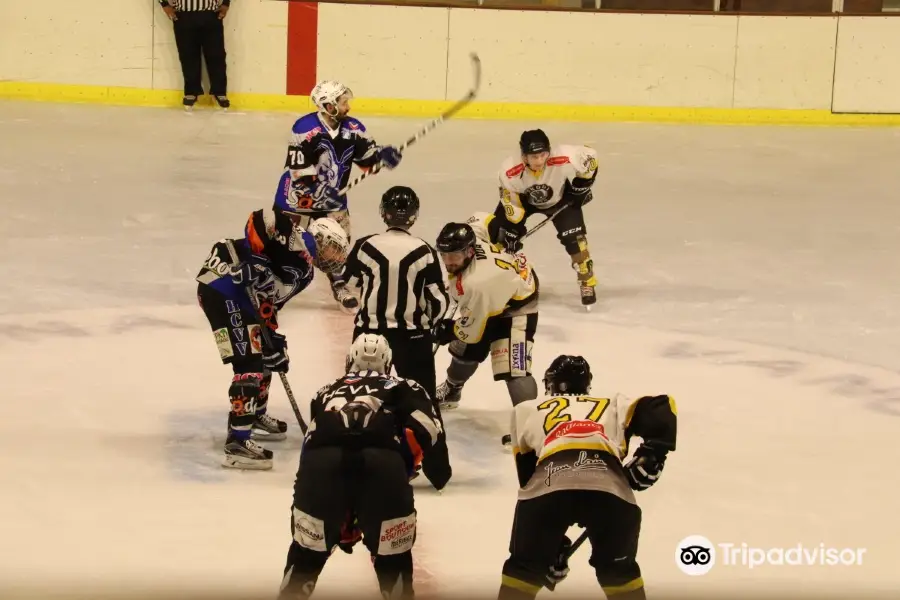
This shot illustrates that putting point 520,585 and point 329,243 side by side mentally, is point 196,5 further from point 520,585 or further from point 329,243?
point 520,585

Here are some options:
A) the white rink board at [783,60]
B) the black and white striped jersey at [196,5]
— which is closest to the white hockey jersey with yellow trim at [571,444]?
the black and white striped jersey at [196,5]

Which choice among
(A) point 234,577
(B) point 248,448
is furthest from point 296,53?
(A) point 234,577

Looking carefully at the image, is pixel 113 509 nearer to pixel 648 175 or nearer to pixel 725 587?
pixel 725 587

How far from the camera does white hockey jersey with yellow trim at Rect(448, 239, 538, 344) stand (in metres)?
6.12

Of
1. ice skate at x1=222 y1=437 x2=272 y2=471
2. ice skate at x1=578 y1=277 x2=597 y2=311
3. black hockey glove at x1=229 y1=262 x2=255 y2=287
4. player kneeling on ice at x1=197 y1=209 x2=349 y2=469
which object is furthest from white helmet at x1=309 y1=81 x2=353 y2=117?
ice skate at x1=222 y1=437 x2=272 y2=471

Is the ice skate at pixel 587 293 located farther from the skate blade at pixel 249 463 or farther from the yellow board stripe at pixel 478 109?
the yellow board stripe at pixel 478 109

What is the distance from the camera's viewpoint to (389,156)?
8453mm

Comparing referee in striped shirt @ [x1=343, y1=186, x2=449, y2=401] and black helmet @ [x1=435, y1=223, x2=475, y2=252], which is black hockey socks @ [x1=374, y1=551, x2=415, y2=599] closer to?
referee in striped shirt @ [x1=343, y1=186, x2=449, y2=401]

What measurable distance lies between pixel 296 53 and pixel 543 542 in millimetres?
10171

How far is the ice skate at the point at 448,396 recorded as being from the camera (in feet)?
22.4

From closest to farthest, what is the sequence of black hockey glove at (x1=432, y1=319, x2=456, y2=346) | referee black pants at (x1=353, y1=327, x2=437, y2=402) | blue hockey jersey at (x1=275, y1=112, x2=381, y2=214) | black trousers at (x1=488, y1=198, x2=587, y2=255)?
1. referee black pants at (x1=353, y1=327, x2=437, y2=402)
2. black hockey glove at (x1=432, y1=319, x2=456, y2=346)
3. blue hockey jersey at (x1=275, y1=112, x2=381, y2=214)
4. black trousers at (x1=488, y1=198, x2=587, y2=255)

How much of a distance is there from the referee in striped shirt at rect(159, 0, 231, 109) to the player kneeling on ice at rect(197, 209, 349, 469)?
7.82 metres

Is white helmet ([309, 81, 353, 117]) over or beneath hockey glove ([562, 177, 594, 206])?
over

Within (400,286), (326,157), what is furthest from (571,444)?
(326,157)
